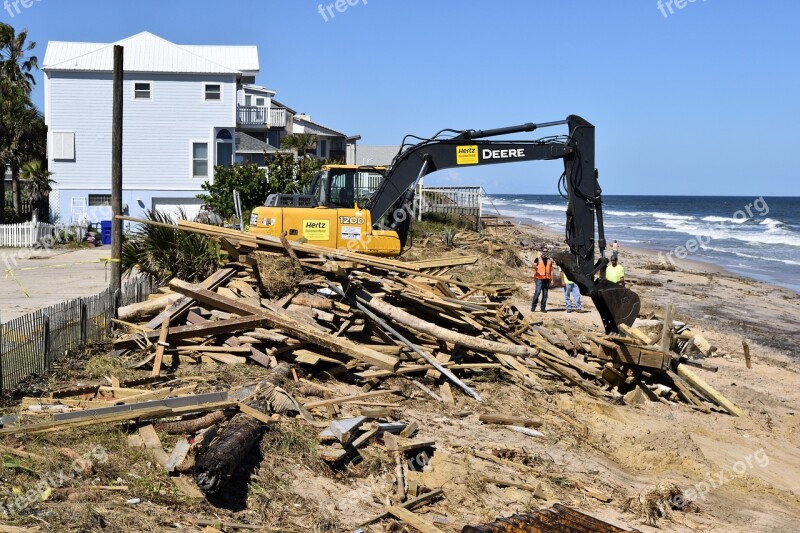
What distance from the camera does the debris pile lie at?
8.41m

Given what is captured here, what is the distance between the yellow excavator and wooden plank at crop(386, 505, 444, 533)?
6.86 m

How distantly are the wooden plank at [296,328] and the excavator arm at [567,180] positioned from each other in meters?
4.43

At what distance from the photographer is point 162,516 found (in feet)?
22.2

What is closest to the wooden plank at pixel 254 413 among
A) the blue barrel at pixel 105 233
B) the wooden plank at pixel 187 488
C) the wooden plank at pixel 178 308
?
the wooden plank at pixel 187 488

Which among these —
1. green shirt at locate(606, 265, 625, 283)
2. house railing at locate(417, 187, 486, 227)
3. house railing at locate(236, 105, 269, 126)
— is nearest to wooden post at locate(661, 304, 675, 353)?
green shirt at locate(606, 265, 625, 283)

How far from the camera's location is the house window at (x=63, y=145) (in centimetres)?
3559

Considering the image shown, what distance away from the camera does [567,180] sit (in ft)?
47.8

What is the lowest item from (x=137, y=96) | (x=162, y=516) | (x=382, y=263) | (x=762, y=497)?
(x=762, y=497)

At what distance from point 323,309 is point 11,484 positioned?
19.4 feet

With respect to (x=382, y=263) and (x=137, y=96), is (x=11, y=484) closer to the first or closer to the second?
(x=382, y=263)

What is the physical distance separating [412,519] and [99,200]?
32606 millimetres

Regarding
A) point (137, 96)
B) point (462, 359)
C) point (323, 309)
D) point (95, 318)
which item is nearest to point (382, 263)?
point (323, 309)

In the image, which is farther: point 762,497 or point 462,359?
point 462,359

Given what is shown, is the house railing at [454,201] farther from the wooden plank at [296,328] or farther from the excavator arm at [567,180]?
the wooden plank at [296,328]
